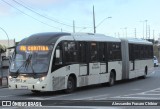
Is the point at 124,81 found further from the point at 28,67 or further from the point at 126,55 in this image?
the point at 28,67

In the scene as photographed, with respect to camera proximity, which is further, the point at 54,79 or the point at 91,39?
the point at 91,39

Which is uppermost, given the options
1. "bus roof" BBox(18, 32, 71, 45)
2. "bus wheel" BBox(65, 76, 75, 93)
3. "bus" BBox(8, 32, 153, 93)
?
"bus roof" BBox(18, 32, 71, 45)

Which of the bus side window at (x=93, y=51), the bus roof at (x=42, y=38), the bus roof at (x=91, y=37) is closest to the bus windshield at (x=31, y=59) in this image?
the bus roof at (x=42, y=38)

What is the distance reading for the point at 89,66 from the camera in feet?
72.8

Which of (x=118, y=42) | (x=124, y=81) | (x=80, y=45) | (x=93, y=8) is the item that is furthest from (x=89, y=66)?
(x=93, y=8)

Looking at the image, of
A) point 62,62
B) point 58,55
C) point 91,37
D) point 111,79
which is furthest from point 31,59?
point 111,79

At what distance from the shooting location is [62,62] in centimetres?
1970

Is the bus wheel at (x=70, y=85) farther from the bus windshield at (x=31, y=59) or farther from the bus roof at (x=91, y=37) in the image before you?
the bus roof at (x=91, y=37)

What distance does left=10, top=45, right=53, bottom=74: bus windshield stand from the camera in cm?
1877

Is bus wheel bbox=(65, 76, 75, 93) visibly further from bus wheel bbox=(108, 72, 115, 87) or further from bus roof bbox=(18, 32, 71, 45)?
bus wheel bbox=(108, 72, 115, 87)

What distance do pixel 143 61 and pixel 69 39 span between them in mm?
12116

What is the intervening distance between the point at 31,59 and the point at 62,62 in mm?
1550

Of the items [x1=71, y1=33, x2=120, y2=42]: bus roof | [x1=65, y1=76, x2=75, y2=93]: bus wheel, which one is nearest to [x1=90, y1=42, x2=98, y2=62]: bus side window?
[x1=71, y1=33, x2=120, y2=42]: bus roof

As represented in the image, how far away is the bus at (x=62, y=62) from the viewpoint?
61.6 ft
